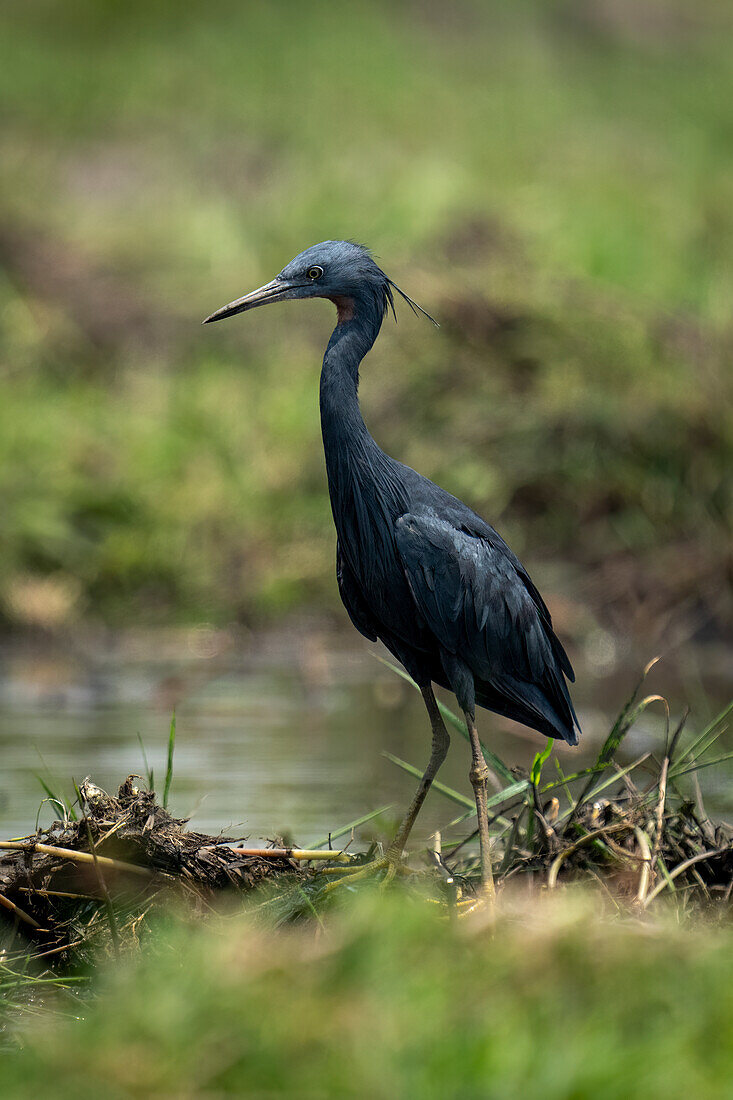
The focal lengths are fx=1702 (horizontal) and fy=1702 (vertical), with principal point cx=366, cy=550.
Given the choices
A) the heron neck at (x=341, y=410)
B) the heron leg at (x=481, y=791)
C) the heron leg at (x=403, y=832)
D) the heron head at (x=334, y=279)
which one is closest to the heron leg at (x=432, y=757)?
the heron leg at (x=403, y=832)

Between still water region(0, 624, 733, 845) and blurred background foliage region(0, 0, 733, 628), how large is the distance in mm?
597

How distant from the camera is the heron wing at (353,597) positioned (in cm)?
541

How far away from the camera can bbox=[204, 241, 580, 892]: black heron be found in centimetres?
522

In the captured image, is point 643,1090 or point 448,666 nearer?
point 643,1090

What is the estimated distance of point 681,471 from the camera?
1165 cm

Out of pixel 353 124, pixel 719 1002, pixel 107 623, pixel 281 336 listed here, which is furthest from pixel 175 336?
pixel 719 1002

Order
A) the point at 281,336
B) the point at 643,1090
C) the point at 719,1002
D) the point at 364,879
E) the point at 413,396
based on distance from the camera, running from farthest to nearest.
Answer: the point at 281,336 → the point at 413,396 → the point at 364,879 → the point at 719,1002 → the point at 643,1090

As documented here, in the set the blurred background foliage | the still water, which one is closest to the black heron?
the still water

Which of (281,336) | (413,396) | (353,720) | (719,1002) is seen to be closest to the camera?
(719,1002)

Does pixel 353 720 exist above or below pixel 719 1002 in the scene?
below

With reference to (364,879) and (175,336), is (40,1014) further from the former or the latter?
(175,336)

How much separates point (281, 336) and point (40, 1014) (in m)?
12.1

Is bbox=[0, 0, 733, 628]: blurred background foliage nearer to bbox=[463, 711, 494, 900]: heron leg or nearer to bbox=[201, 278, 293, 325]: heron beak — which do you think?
bbox=[463, 711, 494, 900]: heron leg

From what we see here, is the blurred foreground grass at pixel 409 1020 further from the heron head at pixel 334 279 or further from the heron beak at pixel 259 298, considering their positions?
the heron head at pixel 334 279
